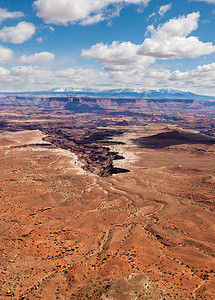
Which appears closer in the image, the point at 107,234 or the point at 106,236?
the point at 106,236

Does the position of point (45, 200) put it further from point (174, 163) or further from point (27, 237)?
point (174, 163)

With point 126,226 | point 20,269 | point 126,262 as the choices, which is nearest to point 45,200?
point 126,226

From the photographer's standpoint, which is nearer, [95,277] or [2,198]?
[95,277]

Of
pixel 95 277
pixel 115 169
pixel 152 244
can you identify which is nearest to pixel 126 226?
pixel 152 244

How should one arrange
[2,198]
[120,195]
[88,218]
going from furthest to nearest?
[120,195]
[2,198]
[88,218]

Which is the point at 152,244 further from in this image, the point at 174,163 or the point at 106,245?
the point at 174,163

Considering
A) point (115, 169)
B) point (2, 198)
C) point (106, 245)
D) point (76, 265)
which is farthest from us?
point (115, 169)
